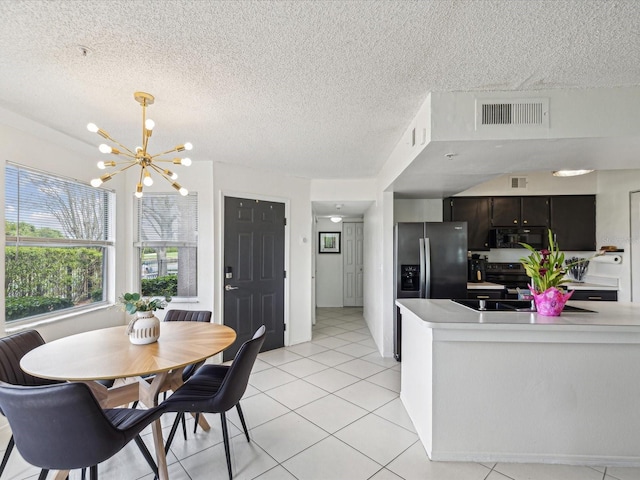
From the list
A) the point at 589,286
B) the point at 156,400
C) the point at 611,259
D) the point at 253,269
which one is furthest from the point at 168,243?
the point at 611,259

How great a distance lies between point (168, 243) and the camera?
372cm

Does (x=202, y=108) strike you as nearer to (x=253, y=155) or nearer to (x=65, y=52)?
(x=65, y=52)

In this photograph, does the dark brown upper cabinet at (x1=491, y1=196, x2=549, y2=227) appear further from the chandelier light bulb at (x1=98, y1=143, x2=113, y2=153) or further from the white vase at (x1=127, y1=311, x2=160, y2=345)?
the chandelier light bulb at (x1=98, y1=143, x2=113, y2=153)

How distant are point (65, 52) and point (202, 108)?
0.83m

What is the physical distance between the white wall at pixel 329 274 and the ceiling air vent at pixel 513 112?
514 centimetres

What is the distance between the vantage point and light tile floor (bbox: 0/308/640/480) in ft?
6.15

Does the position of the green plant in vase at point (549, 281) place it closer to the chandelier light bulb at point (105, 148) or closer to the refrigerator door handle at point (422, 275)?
the refrigerator door handle at point (422, 275)

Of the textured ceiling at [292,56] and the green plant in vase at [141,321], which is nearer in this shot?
the textured ceiling at [292,56]

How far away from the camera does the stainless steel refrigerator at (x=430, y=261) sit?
3.68 metres

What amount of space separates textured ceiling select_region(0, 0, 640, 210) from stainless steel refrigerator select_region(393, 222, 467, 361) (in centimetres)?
161

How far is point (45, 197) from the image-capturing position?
280 cm

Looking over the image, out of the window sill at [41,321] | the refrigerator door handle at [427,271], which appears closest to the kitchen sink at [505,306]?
the refrigerator door handle at [427,271]

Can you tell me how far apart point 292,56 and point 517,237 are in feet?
13.7

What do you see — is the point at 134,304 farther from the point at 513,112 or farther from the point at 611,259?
the point at 611,259
